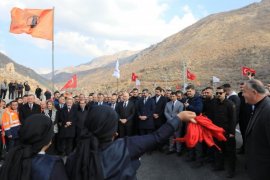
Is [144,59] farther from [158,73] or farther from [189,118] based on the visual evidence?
[189,118]

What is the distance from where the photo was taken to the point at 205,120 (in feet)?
13.2

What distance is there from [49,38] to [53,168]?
A: 42.8 feet

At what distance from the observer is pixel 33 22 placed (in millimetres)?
15477

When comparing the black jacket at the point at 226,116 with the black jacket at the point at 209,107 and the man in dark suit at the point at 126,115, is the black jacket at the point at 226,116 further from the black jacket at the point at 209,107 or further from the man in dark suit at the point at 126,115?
the man in dark suit at the point at 126,115

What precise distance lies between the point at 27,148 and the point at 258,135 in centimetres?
277

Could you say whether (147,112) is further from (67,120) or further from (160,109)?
(67,120)

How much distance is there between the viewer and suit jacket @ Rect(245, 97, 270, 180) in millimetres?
4289

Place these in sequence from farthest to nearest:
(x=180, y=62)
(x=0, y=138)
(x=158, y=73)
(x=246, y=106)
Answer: (x=180, y=62), (x=158, y=73), (x=0, y=138), (x=246, y=106)

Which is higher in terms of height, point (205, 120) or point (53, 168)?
point (205, 120)

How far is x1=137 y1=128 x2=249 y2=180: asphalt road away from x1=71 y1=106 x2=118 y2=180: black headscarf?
5.62 m

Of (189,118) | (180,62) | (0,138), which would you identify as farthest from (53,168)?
(180,62)

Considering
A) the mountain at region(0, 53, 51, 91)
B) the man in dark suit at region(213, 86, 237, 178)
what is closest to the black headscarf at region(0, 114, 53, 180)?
the man in dark suit at region(213, 86, 237, 178)

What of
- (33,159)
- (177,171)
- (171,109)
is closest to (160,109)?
(171,109)

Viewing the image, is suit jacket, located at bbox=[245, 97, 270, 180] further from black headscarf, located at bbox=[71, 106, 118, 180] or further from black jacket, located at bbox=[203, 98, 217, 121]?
black jacket, located at bbox=[203, 98, 217, 121]
